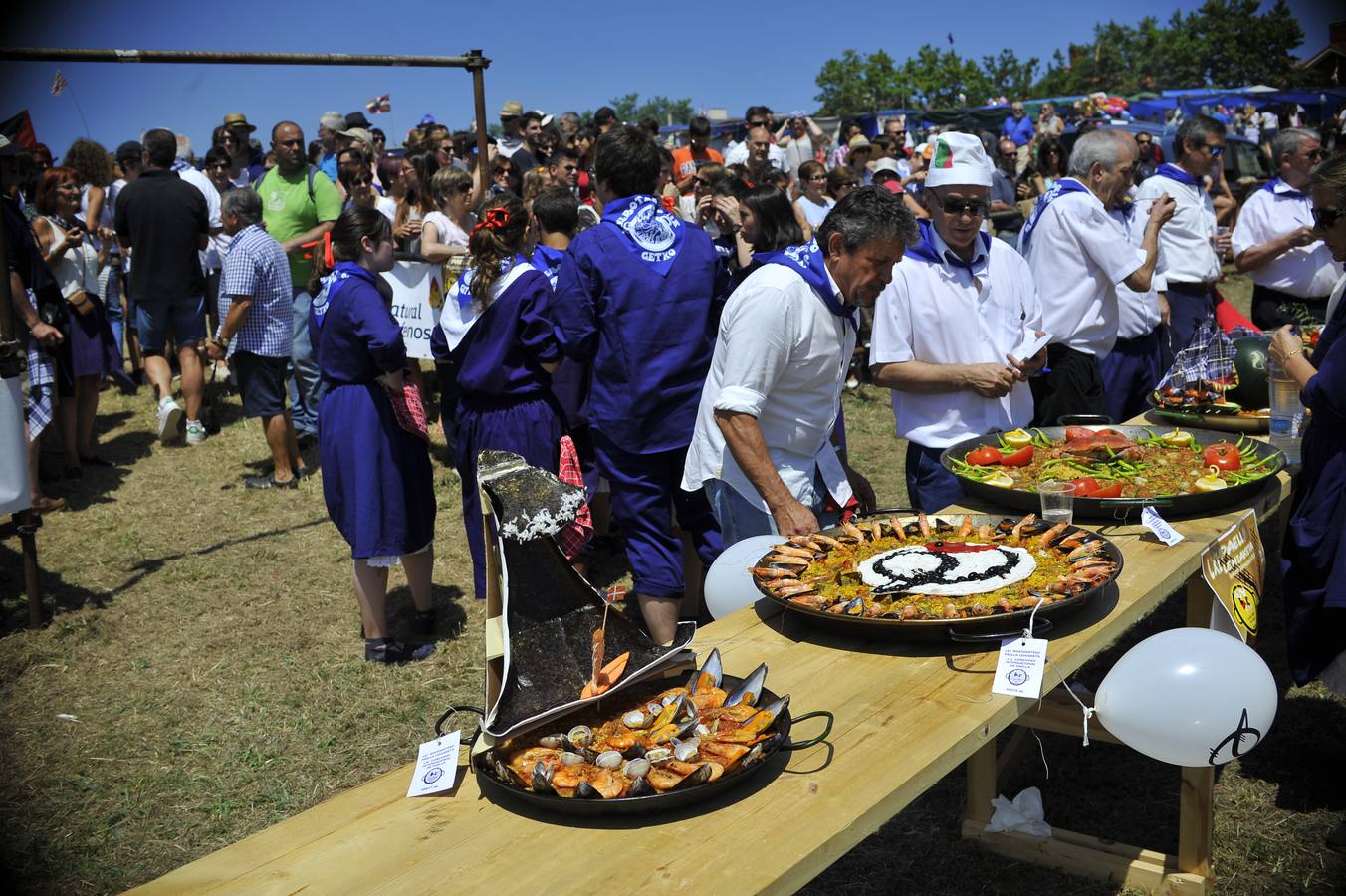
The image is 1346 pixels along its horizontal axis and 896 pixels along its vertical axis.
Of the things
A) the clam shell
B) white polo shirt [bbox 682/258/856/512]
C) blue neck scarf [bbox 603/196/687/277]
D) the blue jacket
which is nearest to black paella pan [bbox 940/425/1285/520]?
white polo shirt [bbox 682/258/856/512]

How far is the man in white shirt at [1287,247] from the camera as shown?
6.09 m

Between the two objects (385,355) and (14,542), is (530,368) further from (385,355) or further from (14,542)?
(14,542)

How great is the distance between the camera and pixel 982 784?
11.3ft

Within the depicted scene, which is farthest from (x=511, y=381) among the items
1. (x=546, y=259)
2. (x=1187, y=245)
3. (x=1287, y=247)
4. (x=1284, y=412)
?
(x=1287, y=247)

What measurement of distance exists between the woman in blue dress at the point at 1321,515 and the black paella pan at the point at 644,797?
1.94 metres

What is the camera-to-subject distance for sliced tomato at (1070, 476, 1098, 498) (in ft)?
10.1

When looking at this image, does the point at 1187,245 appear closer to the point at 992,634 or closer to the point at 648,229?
the point at 648,229

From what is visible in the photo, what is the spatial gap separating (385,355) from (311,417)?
421cm

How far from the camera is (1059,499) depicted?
2.86 m

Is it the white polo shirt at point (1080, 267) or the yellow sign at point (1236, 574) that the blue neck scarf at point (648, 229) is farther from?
the yellow sign at point (1236, 574)

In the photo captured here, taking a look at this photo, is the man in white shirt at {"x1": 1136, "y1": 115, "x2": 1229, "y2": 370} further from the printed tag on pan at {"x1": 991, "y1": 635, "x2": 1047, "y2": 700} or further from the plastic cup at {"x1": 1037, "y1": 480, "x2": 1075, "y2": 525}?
the printed tag on pan at {"x1": 991, "y1": 635, "x2": 1047, "y2": 700}

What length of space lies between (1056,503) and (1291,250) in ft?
13.8

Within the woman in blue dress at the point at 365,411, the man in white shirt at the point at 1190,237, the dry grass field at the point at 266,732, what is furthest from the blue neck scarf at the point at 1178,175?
the woman in blue dress at the point at 365,411

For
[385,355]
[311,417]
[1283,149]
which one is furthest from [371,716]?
[1283,149]
